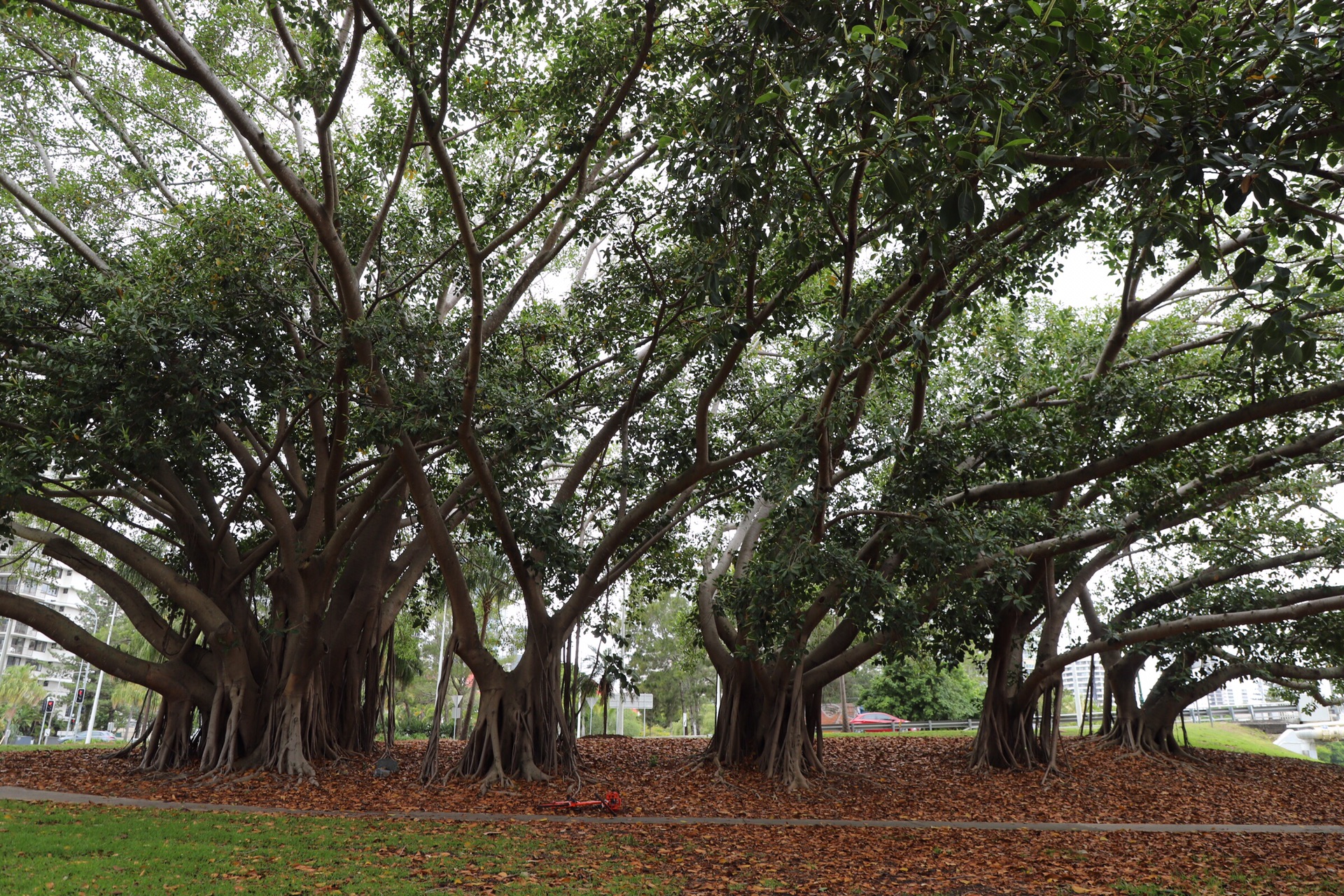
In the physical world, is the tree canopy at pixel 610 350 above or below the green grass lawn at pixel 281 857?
above

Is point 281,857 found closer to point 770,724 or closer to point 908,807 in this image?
point 908,807

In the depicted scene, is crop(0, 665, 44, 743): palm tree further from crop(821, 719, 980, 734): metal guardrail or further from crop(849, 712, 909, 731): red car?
crop(821, 719, 980, 734): metal guardrail

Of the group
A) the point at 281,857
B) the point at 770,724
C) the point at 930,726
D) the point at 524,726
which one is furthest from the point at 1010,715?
the point at 930,726

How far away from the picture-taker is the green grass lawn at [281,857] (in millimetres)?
5055

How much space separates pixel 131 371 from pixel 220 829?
4.44m

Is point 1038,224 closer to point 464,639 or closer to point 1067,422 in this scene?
point 1067,422

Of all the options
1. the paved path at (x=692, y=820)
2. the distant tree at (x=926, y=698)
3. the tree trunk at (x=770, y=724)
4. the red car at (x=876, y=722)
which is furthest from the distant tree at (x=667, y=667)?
the paved path at (x=692, y=820)

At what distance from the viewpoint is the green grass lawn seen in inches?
199

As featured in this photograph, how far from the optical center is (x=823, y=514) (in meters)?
9.30

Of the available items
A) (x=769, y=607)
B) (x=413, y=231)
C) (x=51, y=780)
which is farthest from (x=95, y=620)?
(x=769, y=607)

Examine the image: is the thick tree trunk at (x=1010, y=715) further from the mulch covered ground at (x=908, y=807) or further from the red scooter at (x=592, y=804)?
the red scooter at (x=592, y=804)

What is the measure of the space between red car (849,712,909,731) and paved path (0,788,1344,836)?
15722 millimetres

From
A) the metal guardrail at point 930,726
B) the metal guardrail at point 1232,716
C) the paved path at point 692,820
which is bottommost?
the paved path at point 692,820

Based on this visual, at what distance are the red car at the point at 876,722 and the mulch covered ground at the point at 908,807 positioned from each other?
9421 millimetres
